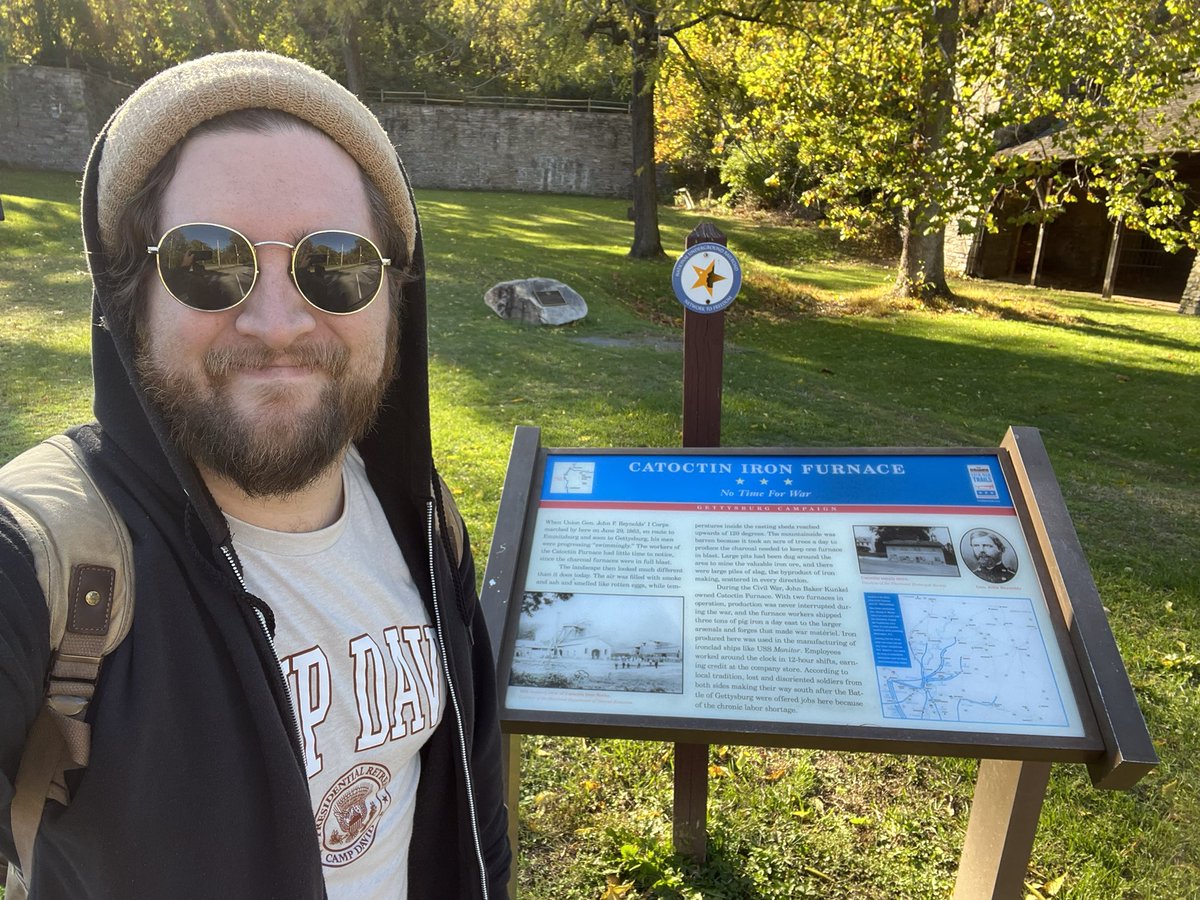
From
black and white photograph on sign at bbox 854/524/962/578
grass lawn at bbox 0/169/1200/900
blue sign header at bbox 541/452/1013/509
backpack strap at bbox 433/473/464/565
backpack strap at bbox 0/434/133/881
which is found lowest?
grass lawn at bbox 0/169/1200/900

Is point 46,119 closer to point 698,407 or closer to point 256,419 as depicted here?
point 698,407

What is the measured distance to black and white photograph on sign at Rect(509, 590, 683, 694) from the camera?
2047 mm

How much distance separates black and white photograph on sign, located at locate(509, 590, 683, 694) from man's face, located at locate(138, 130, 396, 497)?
91 cm

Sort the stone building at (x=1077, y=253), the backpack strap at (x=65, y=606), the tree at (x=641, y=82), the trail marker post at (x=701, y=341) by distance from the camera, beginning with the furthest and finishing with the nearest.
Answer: the stone building at (x=1077, y=253) → the tree at (x=641, y=82) → the trail marker post at (x=701, y=341) → the backpack strap at (x=65, y=606)

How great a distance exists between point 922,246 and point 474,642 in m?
16.3

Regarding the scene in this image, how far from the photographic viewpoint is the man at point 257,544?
1.06m

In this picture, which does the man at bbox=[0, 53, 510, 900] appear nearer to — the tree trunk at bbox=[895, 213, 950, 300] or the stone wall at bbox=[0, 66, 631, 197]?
the tree trunk at bbox=[895, 213, 950, 300]

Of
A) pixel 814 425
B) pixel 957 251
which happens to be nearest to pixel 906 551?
pixel 814 425

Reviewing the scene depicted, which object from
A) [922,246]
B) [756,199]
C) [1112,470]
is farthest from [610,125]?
[1112,470]

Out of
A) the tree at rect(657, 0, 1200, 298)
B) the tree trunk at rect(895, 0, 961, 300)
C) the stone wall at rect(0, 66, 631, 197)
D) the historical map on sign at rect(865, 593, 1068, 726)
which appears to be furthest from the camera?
the stone wall at rect(0, 66, 631, 197)

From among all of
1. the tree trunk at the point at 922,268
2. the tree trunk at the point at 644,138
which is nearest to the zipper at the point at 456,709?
the tree trunk at the point at 644,138

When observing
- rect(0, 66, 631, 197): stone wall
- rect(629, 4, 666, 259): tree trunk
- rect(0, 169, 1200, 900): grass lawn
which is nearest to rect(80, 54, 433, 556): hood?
rect(0, 169, 1200, 900): grass lawn

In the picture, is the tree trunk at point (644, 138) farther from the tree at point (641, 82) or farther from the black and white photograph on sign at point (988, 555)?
the black and white photograph on sign at point (988, 555)

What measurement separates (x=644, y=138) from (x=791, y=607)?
15.6 m
